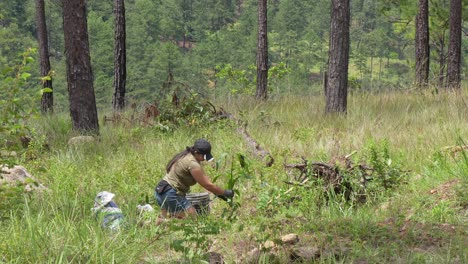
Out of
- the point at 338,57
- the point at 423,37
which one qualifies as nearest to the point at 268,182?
the point at 338,57

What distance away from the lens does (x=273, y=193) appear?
15.4ft

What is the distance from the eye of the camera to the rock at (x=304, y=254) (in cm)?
340

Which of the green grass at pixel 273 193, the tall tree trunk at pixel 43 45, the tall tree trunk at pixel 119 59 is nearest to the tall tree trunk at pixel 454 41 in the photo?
the green grass at pixel 273 193

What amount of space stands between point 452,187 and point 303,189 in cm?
138

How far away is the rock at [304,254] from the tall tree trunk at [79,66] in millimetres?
6309

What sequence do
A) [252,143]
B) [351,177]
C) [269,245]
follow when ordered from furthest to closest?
[252,143]
[351,177]
[269,245]

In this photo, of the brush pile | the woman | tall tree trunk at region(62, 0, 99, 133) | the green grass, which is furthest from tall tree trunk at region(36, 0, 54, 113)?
the brush pile

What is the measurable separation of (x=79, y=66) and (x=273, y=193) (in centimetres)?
553

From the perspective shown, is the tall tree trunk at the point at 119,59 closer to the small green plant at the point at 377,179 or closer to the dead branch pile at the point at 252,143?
the dead branch pile at the point at 252,143

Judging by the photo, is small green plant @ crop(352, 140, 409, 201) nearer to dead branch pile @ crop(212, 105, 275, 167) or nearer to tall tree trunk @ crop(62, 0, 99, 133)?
dead branch pile @ crop(212, 105, 275, 167)

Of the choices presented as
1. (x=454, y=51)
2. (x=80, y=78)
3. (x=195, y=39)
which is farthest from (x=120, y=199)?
(x=195, y=39)

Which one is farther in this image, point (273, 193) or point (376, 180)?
point (376, 180)

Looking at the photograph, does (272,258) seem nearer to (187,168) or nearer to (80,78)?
(187,168)

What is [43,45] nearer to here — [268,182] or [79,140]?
[79,140]
